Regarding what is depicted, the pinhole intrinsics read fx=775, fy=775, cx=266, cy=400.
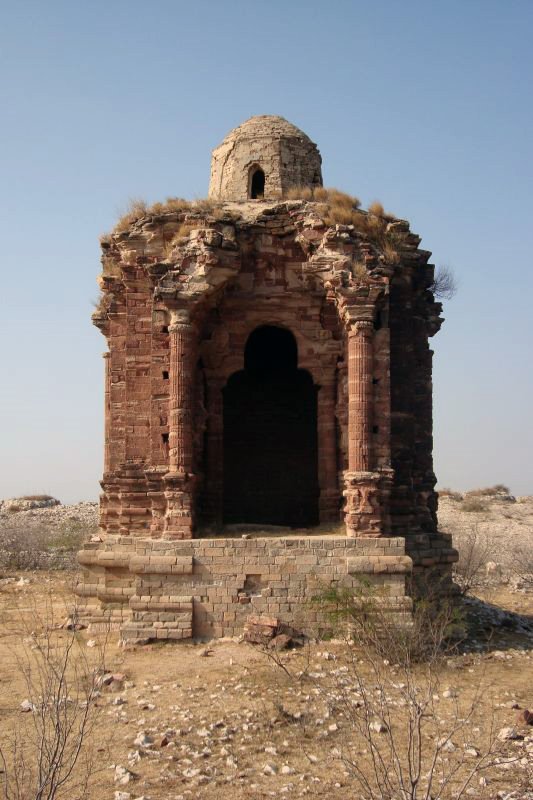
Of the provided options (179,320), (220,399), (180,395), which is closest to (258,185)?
(179,320)

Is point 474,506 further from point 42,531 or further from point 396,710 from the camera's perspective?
point 396,710

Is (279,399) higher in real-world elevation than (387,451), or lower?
higher

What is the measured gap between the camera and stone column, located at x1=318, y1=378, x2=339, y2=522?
13.6 m

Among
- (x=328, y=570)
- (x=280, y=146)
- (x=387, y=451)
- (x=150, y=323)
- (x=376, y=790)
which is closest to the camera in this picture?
(x=376, y=790)

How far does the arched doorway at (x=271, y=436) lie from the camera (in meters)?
16.5

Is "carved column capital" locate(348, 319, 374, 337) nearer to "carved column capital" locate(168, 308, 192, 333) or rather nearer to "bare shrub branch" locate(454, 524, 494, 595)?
"carved column capital" locate(168, 308, 192, 333)

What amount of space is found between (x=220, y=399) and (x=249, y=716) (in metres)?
6.96

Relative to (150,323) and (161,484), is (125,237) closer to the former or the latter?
(150,323)

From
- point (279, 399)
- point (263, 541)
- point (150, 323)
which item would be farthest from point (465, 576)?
point (150, 323)

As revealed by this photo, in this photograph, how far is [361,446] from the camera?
12211mm

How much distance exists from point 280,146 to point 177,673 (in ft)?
33.8

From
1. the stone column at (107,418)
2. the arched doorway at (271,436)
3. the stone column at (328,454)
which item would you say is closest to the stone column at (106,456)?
A: the stone column at (107,418)

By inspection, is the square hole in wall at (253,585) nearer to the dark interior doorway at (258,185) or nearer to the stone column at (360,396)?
the stone column at (360,396)

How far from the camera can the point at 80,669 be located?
1040cm
